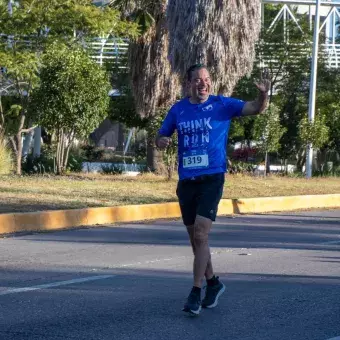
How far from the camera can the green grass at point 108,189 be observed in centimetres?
1568

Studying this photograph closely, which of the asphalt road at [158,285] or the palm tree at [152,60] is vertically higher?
the palm tree at [152,60]

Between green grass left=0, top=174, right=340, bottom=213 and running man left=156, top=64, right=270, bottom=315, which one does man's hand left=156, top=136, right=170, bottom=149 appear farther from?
green grass left=0, top=174, right=340, bottom=213

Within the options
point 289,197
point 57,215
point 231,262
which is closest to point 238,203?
point 289,197

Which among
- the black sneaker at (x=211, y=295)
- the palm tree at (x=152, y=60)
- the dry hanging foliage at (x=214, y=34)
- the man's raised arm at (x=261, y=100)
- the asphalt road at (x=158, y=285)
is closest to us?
the asphalt road at (x=158, y=285)

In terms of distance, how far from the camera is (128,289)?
27.7 feet

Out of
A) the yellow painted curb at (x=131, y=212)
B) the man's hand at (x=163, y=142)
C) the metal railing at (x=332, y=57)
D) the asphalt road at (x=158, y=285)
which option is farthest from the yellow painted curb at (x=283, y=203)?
the metal railing at (x=332, y=57)

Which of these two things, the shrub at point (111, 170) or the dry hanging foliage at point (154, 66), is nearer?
the dry hanging foliage at point (154, 66)

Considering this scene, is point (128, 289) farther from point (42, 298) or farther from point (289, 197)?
point (289, 197)

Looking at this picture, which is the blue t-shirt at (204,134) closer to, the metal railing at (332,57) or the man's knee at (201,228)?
the man's knee at (201,228)

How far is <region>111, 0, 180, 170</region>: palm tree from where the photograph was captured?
2494 cm

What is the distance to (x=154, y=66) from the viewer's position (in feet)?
82.5

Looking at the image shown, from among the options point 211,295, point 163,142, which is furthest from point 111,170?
point 163,142

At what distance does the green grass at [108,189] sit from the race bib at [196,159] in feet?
24.3

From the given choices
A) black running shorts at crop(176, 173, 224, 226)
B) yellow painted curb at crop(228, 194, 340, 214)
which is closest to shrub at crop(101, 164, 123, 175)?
Result: yellow painted curb at crop(228, 194, 340, 214)
